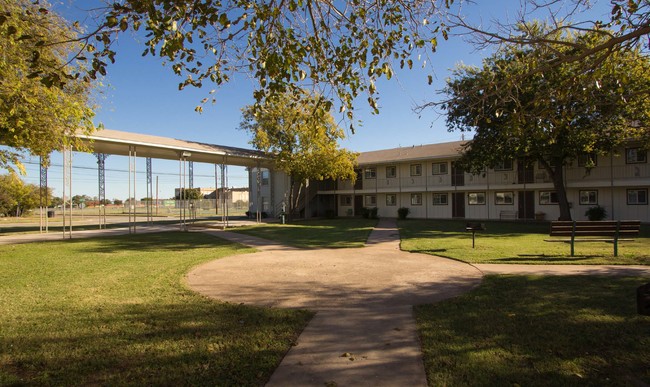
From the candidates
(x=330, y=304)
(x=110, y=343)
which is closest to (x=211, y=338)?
(x=110, y=343)

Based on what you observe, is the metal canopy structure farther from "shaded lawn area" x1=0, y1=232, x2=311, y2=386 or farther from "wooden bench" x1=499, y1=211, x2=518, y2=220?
"wooden bench" x1=499, y1=211, x2=518, y2=220

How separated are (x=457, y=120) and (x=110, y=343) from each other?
24395 mm

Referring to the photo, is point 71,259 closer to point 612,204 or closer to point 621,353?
point 621,353

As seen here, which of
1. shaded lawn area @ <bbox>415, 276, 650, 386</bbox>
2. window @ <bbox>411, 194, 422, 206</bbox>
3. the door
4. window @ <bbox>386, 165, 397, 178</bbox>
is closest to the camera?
shaded lawn area @ <bbox>415, 276, 650, 386</bbox>

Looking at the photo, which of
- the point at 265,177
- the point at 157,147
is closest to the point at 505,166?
the point at 265,177

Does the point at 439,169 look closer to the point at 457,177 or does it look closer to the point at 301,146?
the point at 457,177

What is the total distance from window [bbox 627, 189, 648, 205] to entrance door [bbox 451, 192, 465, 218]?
36.8 ft

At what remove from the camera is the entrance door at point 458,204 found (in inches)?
1277

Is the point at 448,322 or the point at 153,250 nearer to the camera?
the point at 448,322

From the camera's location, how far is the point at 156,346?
168 inches

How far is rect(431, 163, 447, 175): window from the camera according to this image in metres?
32.8

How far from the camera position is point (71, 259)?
10.9m

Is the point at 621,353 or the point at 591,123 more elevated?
the point at 591,123

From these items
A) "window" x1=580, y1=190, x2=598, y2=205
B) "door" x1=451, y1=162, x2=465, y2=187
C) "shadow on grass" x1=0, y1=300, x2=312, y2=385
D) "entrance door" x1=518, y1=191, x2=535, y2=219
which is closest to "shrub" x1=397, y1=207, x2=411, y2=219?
"door" x1=451, y1=162, x2=465, y2=187
